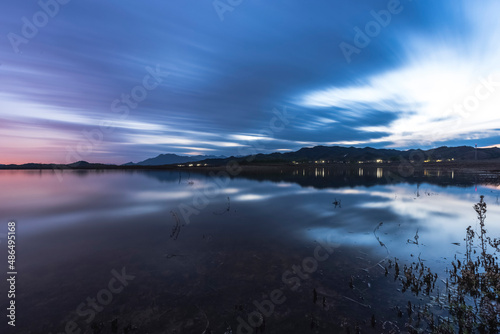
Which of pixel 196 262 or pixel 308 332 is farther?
pixel 196 262

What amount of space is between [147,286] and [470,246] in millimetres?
16966

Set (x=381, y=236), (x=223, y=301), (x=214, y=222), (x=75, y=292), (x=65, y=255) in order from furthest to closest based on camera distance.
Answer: (x=214, y=222), (x=381, y=236), (x=65, y=255), (x=75, y=292), (x=223, y=301)

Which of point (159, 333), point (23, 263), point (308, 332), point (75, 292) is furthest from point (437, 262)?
point (23, 263)

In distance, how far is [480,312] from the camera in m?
6.58

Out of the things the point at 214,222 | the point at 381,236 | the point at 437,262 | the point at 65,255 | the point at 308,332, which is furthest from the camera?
the point at 214,222

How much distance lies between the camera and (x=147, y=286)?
8.70m

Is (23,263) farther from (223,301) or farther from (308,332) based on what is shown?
(308,332)

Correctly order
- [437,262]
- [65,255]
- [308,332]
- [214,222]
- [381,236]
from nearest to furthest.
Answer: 1. [308,332]
2. [437,262]
3. [65,255]
4. [381,236]
5. [214,222]

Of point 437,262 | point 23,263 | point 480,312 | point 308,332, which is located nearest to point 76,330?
point 308,332

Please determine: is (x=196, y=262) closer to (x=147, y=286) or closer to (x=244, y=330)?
(x=147, y=286)

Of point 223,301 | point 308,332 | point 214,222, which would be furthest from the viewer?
point 214,222

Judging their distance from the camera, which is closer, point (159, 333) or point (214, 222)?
point (159, 333)

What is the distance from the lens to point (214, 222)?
19.0 m

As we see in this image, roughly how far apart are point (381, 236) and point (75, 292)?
1669 centimetres
